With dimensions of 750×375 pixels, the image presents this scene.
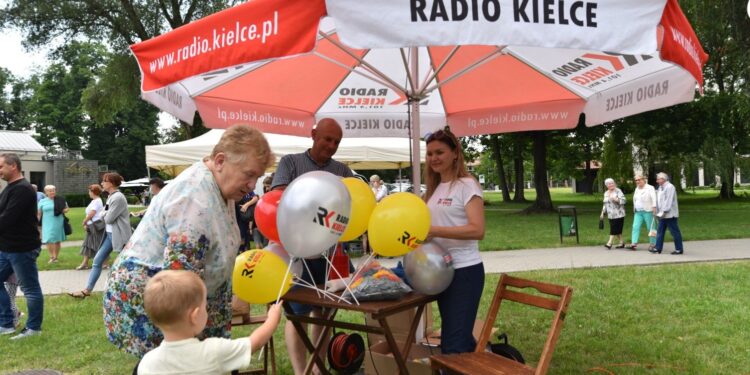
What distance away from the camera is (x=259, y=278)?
9.40 feet

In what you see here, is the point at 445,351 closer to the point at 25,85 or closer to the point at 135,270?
the point at 135,270

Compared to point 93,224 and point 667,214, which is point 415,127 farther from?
point 667,214

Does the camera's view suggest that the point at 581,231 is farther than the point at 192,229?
Yes

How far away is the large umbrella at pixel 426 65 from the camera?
2467 mm

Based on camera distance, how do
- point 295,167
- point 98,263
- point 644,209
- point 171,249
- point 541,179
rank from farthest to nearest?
1. point 541,179
2. point 644,209
3. point 98,263
4. point 295,167
5. point 171,249

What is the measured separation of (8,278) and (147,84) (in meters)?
4.04

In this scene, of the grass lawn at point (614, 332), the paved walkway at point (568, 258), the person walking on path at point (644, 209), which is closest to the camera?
the grass lawn at point (614, 332)

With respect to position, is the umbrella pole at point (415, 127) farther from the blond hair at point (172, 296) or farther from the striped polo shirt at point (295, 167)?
the blond hair at point (172, 296)

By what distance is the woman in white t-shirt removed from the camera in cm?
326

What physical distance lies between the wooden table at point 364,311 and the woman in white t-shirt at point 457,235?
17 cm

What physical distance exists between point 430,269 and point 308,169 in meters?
1.30

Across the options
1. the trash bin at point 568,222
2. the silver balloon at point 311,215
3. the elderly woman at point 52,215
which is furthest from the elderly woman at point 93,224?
the trash bin at point 568,222

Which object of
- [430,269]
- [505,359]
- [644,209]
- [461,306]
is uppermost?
[430,269]

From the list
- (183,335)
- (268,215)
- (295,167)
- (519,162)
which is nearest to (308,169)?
(295,167)
